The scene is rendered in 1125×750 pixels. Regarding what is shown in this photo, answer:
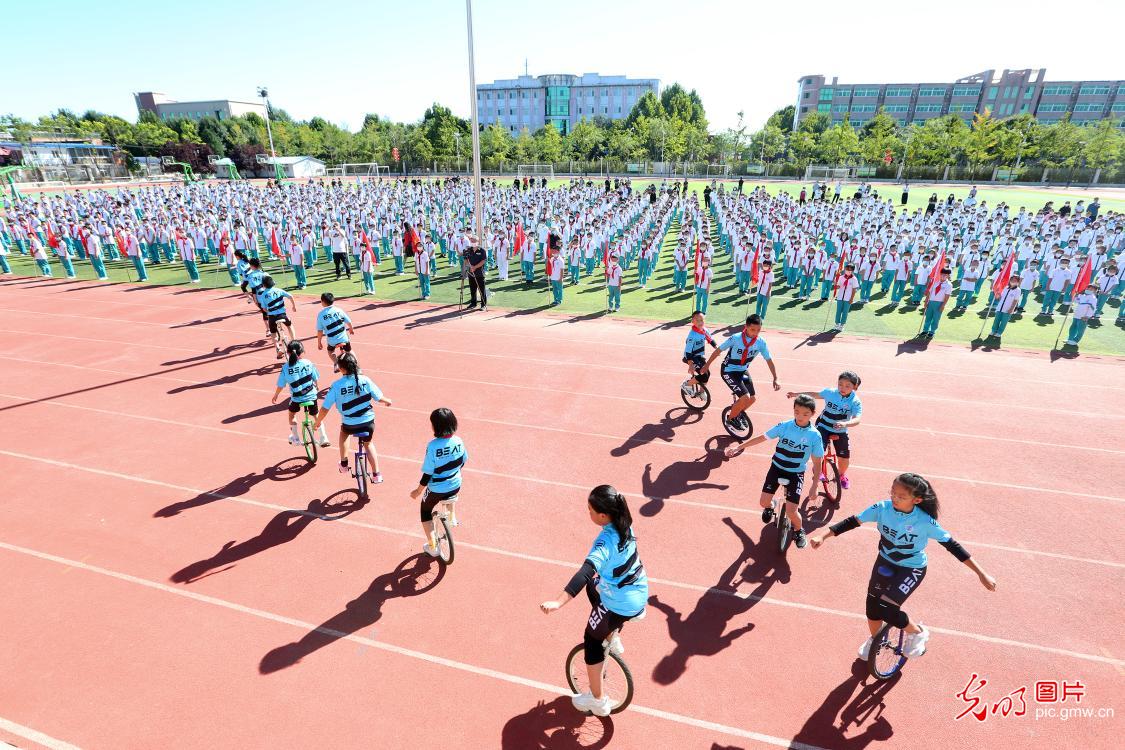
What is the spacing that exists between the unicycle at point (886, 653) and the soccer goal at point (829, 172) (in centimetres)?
8043

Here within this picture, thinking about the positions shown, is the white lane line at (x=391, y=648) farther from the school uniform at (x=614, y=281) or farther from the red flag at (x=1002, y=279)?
the red flag at (x=1002, y=279)

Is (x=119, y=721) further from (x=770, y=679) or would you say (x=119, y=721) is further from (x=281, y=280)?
(x=281, y=280)

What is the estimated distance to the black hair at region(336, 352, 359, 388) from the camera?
271 inches

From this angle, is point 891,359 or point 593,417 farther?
point 891,359

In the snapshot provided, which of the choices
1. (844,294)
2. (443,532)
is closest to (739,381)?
(443,532)

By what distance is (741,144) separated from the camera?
8912 centimetres

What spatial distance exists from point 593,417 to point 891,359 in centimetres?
851

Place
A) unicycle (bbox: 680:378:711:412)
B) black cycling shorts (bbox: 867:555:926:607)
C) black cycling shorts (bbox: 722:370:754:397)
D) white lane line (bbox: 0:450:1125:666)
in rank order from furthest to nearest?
unicycle (bbox: 680:378:711:412) < black cycling shorts (bbox: 722:370:754:397) < white lane line (bbox: 0:450:1125:666) < black cycling shorts (bbox: 867:555:926:607)

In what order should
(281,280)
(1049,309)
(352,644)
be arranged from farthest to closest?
(281,280) → (1049,309) → (352,644)

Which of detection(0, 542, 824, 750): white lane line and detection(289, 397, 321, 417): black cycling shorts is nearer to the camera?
detection(0, 542, 824, 750): white lane line

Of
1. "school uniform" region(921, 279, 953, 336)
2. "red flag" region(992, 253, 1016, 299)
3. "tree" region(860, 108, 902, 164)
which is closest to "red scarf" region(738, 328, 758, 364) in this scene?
"school uniform" region(921, 279, 953, 336)

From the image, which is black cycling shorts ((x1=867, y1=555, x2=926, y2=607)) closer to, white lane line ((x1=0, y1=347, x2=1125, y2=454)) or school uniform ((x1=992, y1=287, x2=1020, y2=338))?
white lane line ((x1=0, y1=347, x2=1125, y2=454))

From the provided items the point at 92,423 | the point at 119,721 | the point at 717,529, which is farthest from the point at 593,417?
the point at 92,423

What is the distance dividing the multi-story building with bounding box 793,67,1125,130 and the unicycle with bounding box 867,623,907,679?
118448mm
